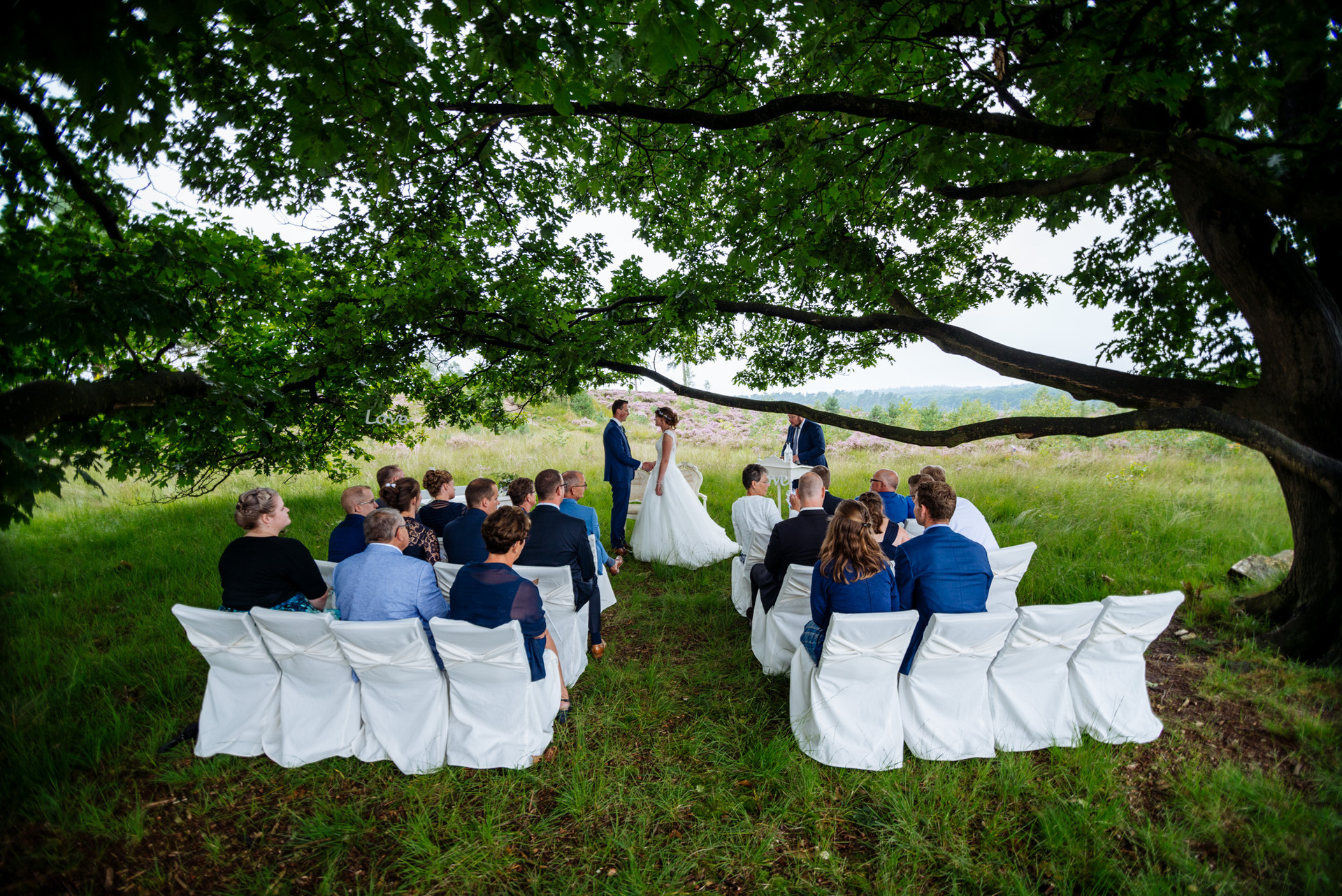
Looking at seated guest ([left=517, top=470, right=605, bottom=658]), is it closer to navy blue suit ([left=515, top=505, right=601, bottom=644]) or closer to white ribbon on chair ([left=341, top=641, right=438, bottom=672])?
navy blue suit ([left=515, top=505, right=601, bottom=644])

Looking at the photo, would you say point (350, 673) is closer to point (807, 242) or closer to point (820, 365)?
point (807, 242)

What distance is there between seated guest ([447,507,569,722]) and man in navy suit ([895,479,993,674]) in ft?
7.42

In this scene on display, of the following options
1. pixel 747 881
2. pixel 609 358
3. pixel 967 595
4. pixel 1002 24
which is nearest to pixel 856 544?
pixel 967 595

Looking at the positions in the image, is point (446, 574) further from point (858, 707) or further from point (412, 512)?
point (858, 707)

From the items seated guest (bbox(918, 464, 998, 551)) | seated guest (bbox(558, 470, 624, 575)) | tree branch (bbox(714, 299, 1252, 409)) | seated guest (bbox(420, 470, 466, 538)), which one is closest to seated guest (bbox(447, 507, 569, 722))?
seated guest (bbox(558, 470, 624, 575))

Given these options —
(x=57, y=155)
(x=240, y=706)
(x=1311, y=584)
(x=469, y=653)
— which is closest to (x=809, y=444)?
(x=1311, y=584)

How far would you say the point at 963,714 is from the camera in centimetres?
323

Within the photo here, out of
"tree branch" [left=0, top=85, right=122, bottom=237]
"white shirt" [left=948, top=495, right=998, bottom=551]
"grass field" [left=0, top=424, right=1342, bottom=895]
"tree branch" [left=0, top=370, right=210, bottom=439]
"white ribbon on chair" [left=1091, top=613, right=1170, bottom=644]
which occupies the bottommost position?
"grass field" [left=0, top=424, right=1342, bottom=895]

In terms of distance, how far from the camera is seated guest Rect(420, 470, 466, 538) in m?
5.02

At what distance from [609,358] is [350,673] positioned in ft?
14.0

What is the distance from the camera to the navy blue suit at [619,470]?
279 inches

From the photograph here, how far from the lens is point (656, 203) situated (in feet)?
22.3

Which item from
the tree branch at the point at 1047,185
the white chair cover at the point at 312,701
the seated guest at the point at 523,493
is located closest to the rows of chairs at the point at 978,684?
the seated guest at the point at 523,493

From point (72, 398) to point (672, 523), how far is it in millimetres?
5689
